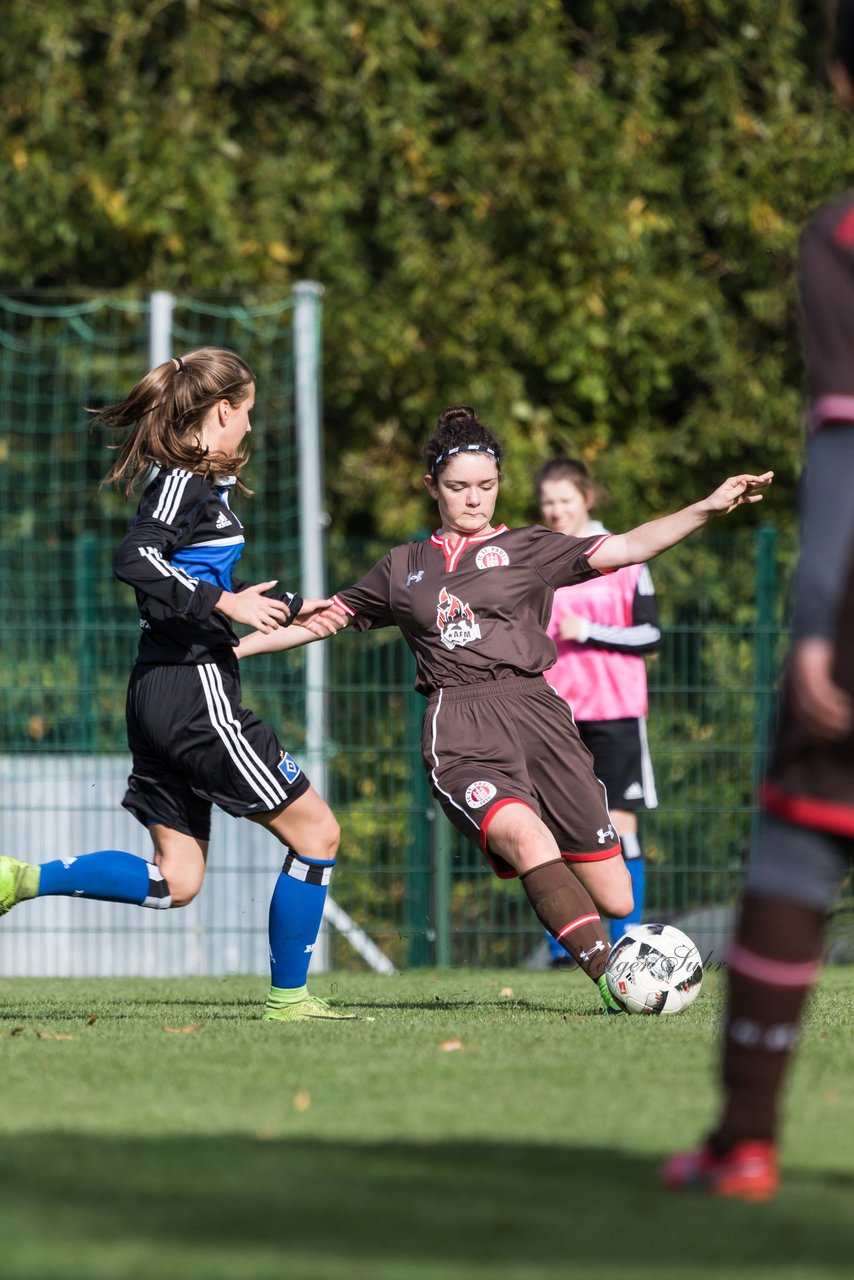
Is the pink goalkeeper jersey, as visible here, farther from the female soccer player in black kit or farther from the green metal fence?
the female soccer player in black kit

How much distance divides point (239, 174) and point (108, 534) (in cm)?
267

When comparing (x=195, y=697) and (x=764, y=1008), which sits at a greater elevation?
(x=195, y=697)

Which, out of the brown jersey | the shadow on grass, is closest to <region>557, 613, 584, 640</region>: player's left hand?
the brown jersey

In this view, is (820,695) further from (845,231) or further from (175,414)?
(175,414)

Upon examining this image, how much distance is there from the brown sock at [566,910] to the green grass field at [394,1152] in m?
0.23

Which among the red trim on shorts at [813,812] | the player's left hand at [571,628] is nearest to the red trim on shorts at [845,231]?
the red trim on shorts at [813,812]

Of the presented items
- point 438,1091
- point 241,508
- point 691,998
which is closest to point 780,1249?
point 438,1091

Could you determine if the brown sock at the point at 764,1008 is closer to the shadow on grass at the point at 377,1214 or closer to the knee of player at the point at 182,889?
the shadow on grass at the point at 377,1214

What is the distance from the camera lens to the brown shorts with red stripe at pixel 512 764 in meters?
6.32

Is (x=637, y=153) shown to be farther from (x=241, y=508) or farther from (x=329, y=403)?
(x=241, y=508)

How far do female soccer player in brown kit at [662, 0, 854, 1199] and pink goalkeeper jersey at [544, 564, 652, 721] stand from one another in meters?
5.40

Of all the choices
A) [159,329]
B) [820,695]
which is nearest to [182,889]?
[820,695]

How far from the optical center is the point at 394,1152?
143 inches

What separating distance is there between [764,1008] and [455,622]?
339cm
